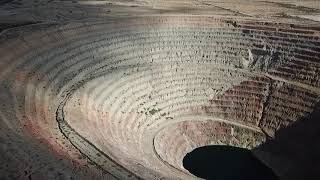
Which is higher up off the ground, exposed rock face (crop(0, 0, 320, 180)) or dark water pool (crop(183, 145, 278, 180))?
exposed rock face (crop(0, 0, 320, 180))

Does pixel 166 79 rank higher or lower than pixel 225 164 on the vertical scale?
higher

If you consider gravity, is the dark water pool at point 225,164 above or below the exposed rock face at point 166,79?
below

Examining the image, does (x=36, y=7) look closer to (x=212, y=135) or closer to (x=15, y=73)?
(x=15, y=73)

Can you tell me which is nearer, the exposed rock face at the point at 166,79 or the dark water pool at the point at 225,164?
the exposed rock face at the point at 166,79

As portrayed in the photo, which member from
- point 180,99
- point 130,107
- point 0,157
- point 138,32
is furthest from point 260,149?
point 0,157

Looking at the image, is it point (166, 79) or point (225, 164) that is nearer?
point (225, 164)
